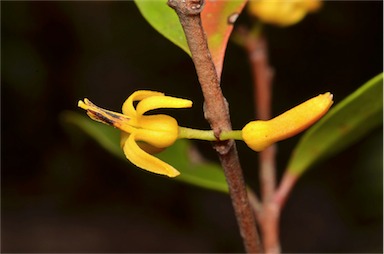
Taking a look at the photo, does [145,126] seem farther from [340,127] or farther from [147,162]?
[340,127]

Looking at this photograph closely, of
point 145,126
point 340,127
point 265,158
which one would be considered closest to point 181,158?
point 265,158

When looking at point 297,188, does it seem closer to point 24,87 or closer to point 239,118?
point 239,118

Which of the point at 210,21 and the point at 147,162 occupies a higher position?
the point at 210,21

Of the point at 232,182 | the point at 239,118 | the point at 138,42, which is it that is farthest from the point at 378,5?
the point at 232,182

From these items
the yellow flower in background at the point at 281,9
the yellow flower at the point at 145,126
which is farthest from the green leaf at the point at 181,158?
the yellow flower at the point at 145,126

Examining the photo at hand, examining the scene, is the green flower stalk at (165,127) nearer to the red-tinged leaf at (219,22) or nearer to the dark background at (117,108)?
the red-tinged leaf at (219,22)

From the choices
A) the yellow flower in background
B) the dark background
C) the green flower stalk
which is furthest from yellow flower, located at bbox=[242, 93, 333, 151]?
the dark background
